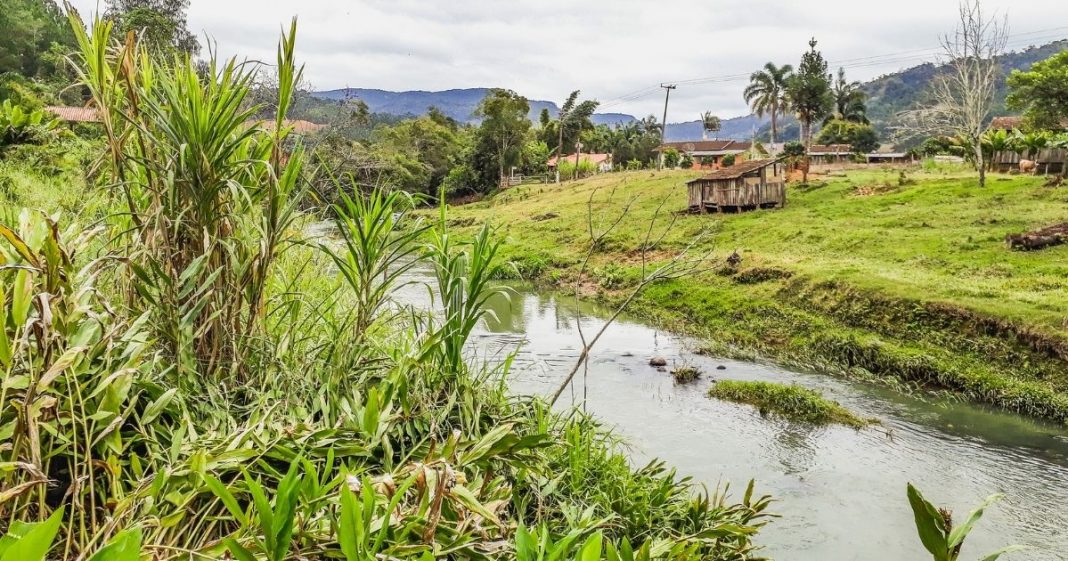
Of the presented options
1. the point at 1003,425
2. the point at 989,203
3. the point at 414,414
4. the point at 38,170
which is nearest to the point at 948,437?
the point at 1003,425

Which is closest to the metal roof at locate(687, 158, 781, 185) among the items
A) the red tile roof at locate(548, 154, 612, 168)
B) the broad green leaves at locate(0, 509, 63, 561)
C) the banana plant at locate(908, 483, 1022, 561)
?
the banana plant at locate(908, 483, 1022, 561)

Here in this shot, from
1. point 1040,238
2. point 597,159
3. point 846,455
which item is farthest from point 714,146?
point 846,455

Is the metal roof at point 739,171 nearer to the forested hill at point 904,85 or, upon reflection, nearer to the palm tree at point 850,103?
the palm tree at point 850,103

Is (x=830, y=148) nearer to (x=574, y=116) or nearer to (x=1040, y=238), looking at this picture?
(x=574, y=116)

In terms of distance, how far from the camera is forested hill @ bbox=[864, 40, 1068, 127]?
9419cm

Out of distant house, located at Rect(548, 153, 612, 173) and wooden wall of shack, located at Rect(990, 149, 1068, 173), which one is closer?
wooden wall of shack, located at Rect(990, 149, 1068, 173)

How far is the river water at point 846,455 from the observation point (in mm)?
5689

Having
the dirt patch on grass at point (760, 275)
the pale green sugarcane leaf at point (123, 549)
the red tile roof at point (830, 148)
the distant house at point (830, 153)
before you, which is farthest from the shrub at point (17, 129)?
the red tile roof at point (830, 148)

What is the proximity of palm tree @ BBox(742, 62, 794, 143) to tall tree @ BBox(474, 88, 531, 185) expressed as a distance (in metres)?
17.8

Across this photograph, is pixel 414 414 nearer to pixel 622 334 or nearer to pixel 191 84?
pixel 191 84

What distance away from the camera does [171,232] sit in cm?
252

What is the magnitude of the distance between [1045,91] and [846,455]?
68.8 ft

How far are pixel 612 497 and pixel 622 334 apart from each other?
10.3 m

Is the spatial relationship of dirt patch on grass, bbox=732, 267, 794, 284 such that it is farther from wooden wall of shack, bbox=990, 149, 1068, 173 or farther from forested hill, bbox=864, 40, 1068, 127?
forested hill, bbox=864, 40, 1068, 127
